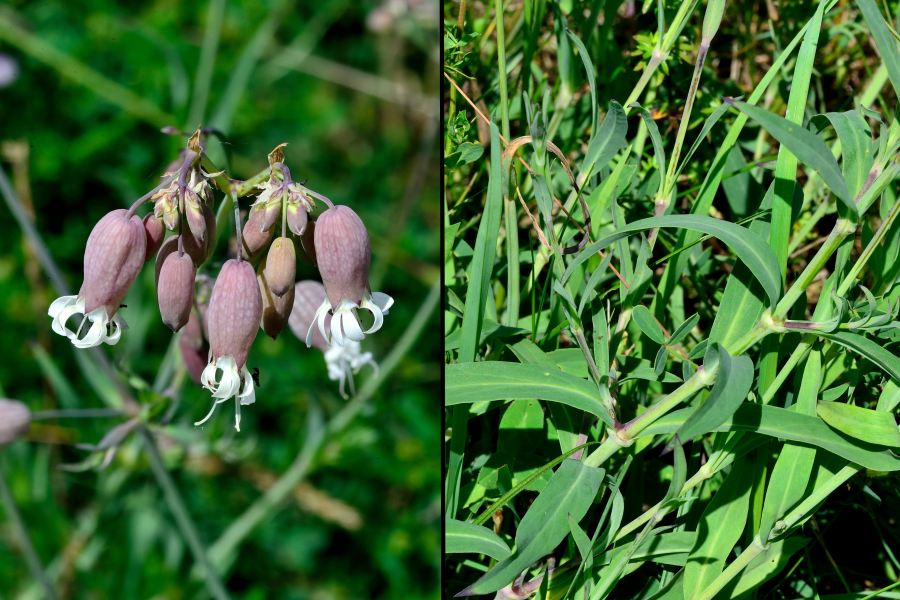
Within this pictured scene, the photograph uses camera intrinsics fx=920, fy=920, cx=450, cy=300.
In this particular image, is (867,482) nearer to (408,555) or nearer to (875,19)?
(875,19)

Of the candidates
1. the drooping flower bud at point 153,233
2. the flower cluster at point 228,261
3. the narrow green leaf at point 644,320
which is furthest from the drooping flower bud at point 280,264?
the narrow green leaf at point 644,320

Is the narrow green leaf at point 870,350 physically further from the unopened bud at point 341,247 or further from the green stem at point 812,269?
the unopened bud at point 341,247

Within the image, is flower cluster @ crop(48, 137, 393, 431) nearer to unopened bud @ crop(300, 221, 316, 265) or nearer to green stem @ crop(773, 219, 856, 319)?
unopened bud @ crop(300, 221, 316, 265)

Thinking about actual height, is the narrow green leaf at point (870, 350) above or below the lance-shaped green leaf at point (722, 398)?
above

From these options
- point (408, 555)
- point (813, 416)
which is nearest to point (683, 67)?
point (813, 416)

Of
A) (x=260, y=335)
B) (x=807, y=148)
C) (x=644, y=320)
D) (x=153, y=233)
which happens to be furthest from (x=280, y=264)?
(x=260, y=335)
